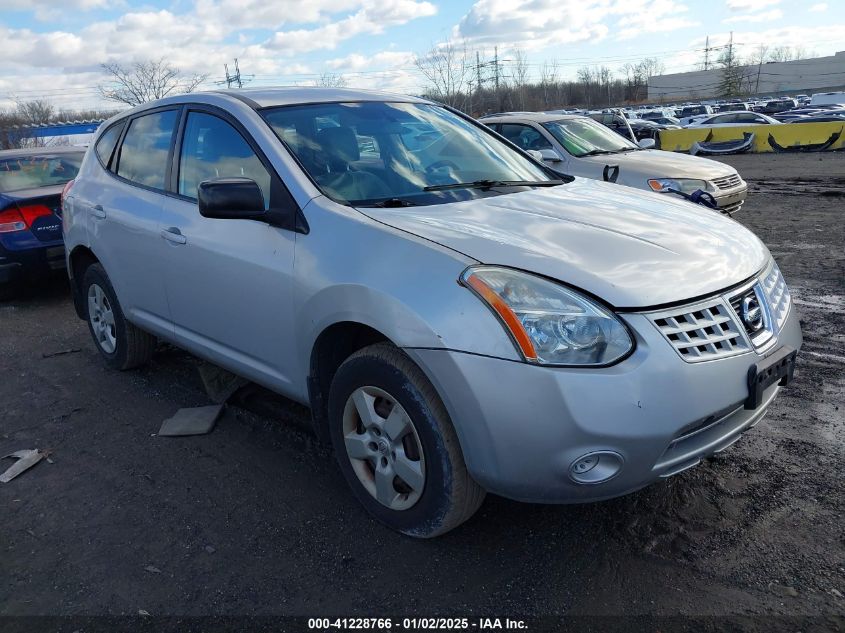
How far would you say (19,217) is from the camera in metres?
7.16

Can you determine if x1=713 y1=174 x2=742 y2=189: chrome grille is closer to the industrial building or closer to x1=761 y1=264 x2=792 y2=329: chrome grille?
x1=761 y1=264 x2=792 y2=329: chrome grille

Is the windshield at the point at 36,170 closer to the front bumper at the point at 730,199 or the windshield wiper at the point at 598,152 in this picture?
the windshield wiper at the point at 598,152

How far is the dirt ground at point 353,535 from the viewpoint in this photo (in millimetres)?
2557

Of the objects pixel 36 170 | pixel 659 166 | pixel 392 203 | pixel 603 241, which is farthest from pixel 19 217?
pixel 659 166

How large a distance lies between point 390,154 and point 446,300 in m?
1.38

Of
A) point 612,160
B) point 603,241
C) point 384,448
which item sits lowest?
point 384,448

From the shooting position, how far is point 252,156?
11.4ft

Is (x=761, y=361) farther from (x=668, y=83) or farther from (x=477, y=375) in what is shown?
(x=668, y=83)

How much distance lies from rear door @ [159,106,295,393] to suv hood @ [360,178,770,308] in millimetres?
562

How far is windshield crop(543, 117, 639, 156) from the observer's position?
936cm

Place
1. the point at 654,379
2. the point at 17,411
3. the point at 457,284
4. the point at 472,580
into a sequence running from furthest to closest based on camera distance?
the point at 17,411 → the point at 472,580 → the point at 457,284 → the point at 654,379

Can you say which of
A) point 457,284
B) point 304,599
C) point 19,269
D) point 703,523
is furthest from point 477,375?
point 19,269

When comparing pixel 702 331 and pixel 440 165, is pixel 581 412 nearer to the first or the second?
pixel 702 331

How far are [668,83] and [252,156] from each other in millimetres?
111624
